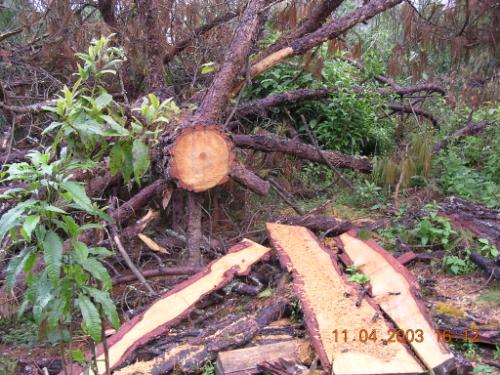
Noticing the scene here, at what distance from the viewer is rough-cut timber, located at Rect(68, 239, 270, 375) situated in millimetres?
2789

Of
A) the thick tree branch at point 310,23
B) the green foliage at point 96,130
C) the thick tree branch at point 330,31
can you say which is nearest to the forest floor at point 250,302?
the green foliage at point 96,130

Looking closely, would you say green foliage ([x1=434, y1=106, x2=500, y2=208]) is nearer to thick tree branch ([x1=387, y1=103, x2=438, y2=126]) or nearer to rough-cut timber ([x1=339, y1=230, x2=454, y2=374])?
thick tree branch ([x1=387, y1=103, x2=438, y2=126])

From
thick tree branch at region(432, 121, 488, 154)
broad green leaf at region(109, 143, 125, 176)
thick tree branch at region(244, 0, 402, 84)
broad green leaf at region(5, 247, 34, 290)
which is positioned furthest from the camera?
thick tree branch at region(432, 121, 488, 154)

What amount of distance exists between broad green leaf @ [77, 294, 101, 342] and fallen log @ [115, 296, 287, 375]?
27.3 inches

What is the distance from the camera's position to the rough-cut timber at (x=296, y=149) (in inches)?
188

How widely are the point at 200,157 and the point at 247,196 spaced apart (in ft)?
2.87

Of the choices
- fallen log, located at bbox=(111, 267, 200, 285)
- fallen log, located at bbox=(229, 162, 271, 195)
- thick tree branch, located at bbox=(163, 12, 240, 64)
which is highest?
thick tree branch, located at bbox=(163, 12, 240, 64)

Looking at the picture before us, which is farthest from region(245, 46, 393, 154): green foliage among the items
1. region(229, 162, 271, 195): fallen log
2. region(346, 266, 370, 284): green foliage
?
region(346, 266, 370, 284): green foliage

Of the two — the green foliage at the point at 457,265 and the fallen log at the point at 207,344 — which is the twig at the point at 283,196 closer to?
the green foliage at the point at 457,265

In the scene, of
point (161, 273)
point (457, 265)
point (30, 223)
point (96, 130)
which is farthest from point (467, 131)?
point (30, 223)

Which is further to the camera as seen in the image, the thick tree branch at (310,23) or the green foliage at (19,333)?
the thick tree branch at (310,23)

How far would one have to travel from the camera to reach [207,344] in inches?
109

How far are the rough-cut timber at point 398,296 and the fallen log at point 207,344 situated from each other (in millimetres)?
674

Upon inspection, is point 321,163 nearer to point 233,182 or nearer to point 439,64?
point 233,182
